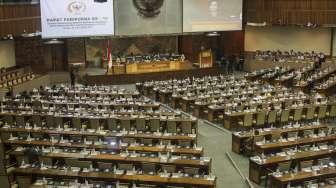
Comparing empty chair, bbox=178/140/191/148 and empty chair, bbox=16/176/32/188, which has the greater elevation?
empty chair, bbox=178/140/191/148

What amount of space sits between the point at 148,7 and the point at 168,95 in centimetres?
874

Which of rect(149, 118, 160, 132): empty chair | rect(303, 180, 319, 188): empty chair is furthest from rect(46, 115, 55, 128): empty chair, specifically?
rect(303, 180, 319, 188): empty chair

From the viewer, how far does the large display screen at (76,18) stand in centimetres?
3055

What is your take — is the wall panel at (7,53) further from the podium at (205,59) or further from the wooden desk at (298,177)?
the wooden desk at (298,177)

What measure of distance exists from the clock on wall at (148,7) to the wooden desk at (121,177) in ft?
64.7

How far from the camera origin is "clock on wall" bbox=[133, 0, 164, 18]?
1289 inches

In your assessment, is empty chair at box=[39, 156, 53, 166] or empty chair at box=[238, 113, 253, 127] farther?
empty chair at box=[238, 113, 253, 127]

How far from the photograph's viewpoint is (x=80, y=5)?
102 ft

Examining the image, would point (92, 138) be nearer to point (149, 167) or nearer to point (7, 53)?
point (149, 167)

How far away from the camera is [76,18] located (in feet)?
102

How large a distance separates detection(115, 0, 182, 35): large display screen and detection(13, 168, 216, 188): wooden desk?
18.9 meters

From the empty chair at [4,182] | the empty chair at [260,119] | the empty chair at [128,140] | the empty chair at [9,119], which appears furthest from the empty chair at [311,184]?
the empty chair at [9,119]

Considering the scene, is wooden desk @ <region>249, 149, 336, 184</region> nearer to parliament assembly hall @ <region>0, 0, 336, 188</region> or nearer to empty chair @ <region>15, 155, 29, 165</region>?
parliament assembly hall @ <region>0, 0, 336, 188</region>

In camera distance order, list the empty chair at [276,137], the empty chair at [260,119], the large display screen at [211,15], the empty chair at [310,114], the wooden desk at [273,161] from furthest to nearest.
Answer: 1. the large display screen at [211,15]
2. the empty chair at [310,114]
3. the empty chair at [260,119]
4. the empty chair at [276,137]
5. the wooden desk at [273,161]
